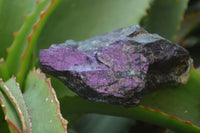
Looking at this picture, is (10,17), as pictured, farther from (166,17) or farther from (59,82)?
(166,17)

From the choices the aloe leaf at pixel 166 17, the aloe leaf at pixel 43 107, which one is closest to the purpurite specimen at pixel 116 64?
the aloe leaf at pixel 43 107

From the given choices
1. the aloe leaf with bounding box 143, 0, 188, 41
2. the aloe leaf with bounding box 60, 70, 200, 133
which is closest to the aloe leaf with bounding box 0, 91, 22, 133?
the aloe leaf with bounding box 60, 70, 200, 133

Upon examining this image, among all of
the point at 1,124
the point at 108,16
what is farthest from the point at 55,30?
the point at 1,124

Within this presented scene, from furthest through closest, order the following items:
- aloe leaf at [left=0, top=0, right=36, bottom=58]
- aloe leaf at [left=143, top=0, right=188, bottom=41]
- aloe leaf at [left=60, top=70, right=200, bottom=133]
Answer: aloe leaf at [left=143, top=0, right=188, bottom=41], aloe leaf at [left=0, top=0, right=36, bottom=58], aloe leaf at [left=60, top=70, right=200, bottom=133]

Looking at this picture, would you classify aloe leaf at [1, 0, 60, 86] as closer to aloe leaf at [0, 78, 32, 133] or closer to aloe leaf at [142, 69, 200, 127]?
aloe leaf at [0, 78, 32, 133]

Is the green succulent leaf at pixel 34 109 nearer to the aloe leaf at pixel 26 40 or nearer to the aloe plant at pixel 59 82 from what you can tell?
the aloe plant at pixel 59 82

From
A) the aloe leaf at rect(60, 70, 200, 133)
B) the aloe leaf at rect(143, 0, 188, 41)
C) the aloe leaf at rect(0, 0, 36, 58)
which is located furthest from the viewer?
the aloe leaf at rect(143, 0, 188, 41)
